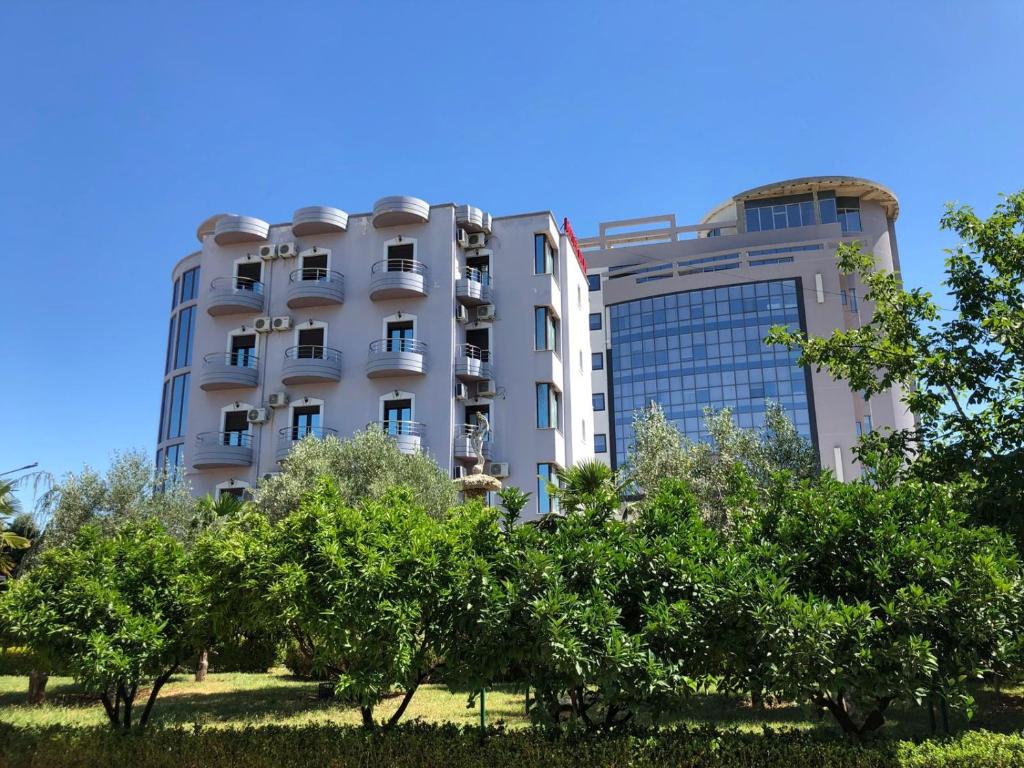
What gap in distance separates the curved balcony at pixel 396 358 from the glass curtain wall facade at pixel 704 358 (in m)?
41.9

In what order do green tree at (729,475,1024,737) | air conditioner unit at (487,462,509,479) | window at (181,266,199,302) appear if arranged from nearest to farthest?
1. green tree at (729,475,1024,737)
2. air conditioner unit at (487,462,509,479)
3. window at (181,266,199,302)

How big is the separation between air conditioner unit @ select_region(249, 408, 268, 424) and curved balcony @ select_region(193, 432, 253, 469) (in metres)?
0.97

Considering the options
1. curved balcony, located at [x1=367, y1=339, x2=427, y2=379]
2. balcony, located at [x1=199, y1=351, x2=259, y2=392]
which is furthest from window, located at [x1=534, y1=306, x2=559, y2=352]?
balcony, located at [x1=199, y1=351, x2=259, y2=392]

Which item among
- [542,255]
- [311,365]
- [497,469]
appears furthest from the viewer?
[542,255]

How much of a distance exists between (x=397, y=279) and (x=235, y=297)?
8.22m

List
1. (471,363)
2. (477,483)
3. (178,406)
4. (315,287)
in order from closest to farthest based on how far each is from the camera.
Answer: (477,483)
(471,363)
(315,287)
(178,406)

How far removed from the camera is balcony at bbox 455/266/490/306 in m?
37.5

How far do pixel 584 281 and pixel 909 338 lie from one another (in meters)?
35.4

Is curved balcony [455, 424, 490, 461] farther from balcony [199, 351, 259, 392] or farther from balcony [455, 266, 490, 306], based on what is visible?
balcony [199, 351, 259, 392]

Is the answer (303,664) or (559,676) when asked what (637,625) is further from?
(303,664)

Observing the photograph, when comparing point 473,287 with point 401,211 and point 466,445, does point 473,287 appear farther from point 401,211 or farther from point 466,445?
point 466,445

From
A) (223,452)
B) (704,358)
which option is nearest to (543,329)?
(223,452)

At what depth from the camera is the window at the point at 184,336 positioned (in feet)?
136

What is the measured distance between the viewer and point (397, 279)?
36.6m
